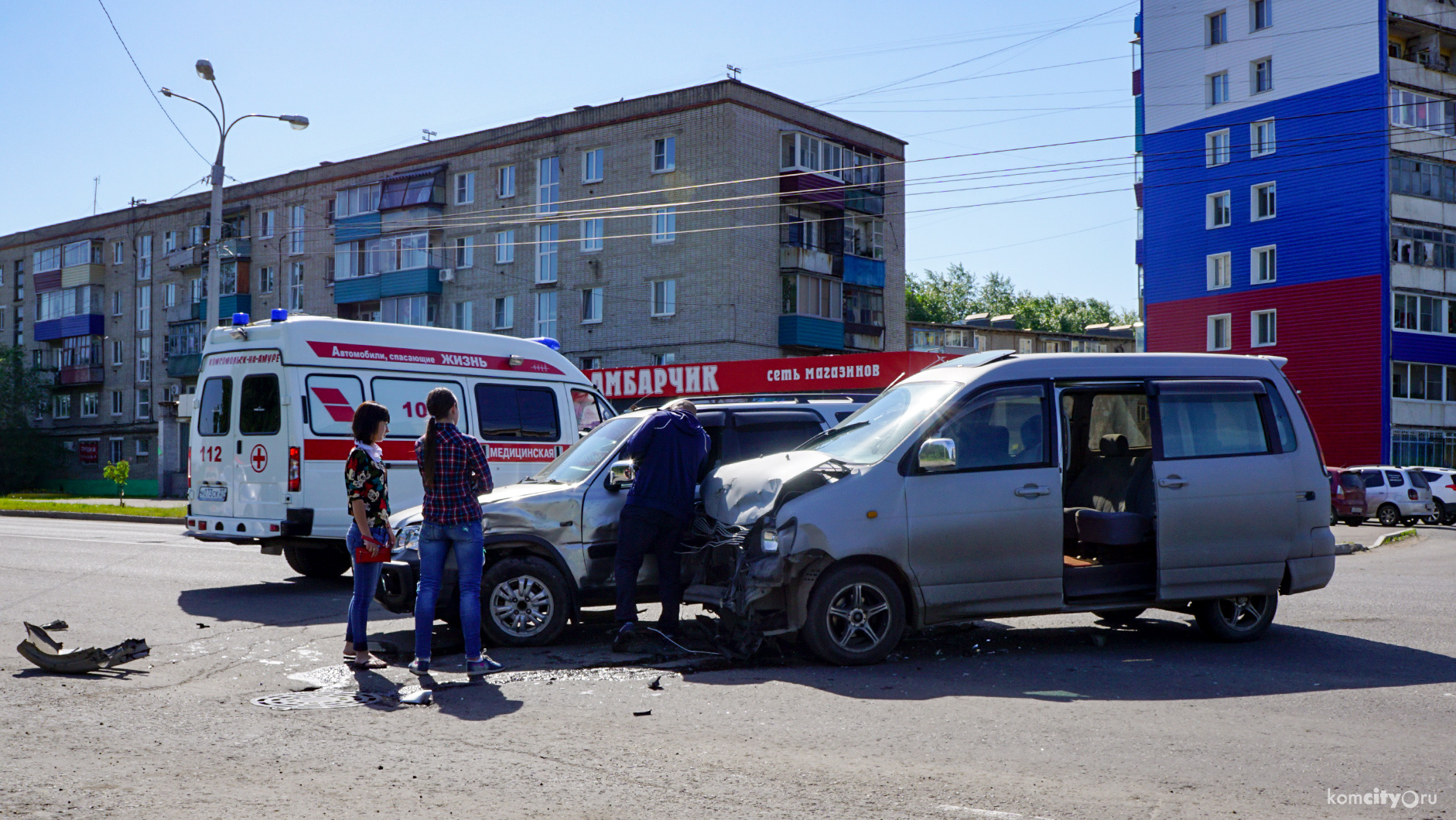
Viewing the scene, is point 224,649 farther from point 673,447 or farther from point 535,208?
point 535,208

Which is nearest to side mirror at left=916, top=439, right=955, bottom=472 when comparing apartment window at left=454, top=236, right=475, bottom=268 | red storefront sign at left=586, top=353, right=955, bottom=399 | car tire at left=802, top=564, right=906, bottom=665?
car tire at left=802, top=564, right=906, bottom=665

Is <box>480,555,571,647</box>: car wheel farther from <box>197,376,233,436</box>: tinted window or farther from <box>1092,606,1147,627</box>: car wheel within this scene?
<box>197,376,233,436</box>: tinted window

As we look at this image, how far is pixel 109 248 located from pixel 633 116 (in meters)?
36.4

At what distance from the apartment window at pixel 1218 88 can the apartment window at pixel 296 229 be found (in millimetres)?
39410

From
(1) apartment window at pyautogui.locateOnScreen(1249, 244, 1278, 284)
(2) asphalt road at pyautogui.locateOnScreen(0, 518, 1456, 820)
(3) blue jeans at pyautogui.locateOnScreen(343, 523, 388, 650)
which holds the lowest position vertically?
(2) asphalt road at pyautogui.locateOnScreen(0, 518, 1456, 820)

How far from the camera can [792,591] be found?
7.36 m

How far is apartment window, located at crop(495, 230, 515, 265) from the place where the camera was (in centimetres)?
4597

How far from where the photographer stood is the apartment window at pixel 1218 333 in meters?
44.1

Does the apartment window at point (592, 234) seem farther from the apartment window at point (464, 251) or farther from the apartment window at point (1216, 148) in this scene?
the apartment window at point (1216, 148)

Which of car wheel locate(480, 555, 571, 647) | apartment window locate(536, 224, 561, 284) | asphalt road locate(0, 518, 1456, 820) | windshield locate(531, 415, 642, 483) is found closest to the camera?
asphalt road locate(0, 518, 1456, 820)

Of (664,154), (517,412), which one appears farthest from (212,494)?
(664,154)

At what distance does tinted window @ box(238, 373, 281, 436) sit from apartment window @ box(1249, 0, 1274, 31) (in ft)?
136

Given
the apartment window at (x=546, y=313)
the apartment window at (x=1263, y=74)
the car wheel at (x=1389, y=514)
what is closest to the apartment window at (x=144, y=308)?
the apartment window at (x=546, y=313)

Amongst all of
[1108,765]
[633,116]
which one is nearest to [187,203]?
[633,116]
